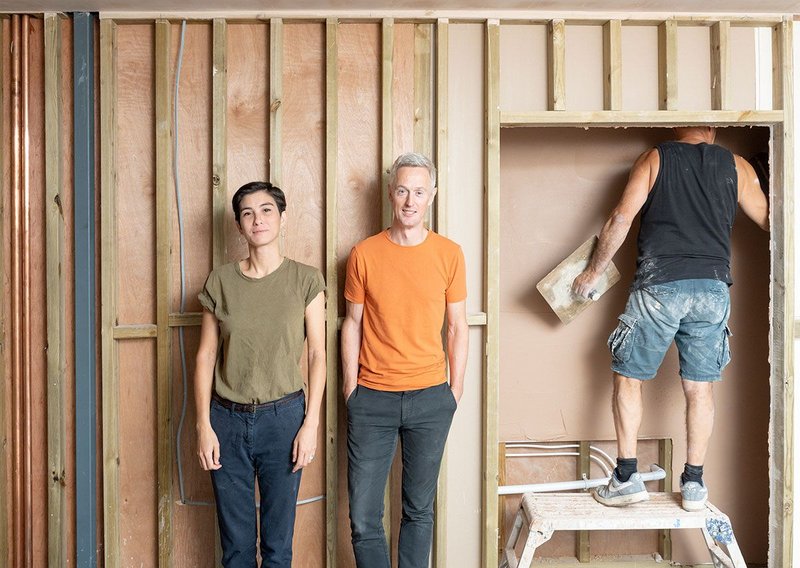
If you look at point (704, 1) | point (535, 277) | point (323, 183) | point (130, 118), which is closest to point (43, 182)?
point (130, 118)

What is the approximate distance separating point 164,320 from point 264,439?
0.77 meters

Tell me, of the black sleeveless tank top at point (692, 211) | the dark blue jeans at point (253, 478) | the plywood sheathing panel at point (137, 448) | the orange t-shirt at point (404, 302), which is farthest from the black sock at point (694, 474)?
the plywood sheathing panel at point (137, 448)

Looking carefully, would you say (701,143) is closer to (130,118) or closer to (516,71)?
(516,71)

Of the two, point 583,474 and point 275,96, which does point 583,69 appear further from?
point 583,474

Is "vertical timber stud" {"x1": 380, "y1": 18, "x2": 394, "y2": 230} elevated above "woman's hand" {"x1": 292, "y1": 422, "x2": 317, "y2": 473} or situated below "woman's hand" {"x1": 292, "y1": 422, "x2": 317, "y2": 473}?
above

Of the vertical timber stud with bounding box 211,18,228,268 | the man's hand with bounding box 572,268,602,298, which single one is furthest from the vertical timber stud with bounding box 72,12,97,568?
the man's hand with bounding box 572,268,602,298

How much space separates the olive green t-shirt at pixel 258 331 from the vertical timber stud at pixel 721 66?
6.51 ft

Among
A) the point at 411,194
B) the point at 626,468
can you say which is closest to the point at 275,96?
the point at 411,194

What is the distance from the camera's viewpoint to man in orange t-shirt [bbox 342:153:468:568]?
2629 mm

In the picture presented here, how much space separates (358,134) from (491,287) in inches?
35.4

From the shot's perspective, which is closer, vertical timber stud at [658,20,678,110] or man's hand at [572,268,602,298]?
vertical timber stud at [658,20,678,110]

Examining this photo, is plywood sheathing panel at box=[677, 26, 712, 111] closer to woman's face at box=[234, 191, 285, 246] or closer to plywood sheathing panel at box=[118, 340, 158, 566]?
woman's face at box=[234, 191, 285, 246]

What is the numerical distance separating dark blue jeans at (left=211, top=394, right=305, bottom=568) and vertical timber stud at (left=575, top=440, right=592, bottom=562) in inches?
64.6

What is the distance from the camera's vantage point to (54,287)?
289 cm
